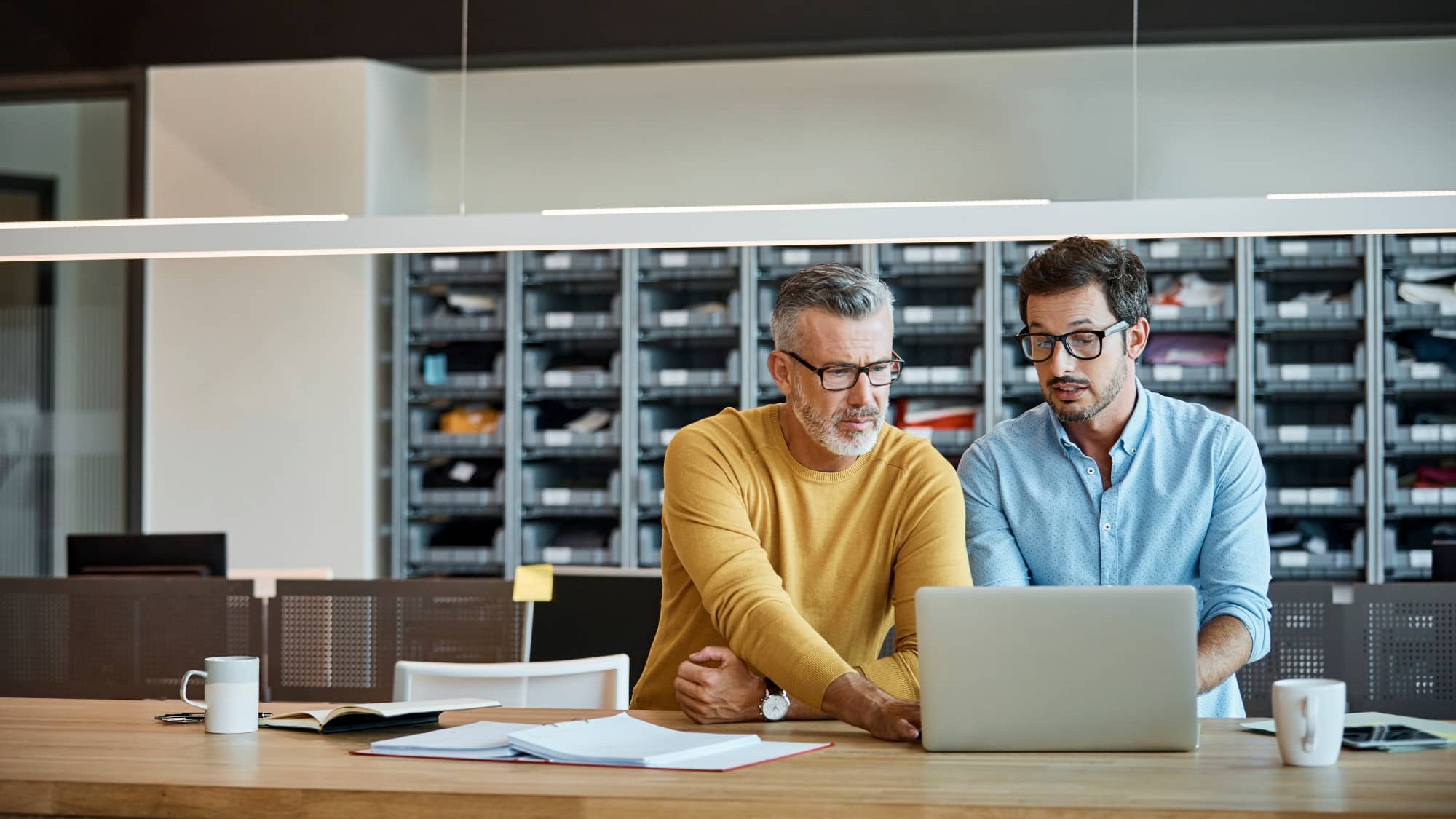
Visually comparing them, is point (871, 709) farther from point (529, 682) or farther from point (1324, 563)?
point (1324, 563)

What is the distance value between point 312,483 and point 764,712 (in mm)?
4459

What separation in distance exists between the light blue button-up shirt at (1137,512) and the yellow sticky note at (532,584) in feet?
3.81

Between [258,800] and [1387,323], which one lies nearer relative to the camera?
[258,800]

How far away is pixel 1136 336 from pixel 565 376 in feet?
12.2

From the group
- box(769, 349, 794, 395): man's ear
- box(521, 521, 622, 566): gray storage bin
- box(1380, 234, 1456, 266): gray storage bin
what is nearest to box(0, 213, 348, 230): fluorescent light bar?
box(769, 349, 794, 395): man's ear

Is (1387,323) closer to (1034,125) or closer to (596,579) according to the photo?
(1034,125)

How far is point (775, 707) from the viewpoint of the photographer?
1.98m

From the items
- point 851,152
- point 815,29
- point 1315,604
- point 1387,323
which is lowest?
point 1315,604

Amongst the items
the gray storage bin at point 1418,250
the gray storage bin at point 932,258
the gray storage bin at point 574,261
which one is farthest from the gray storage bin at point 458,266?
the gray storage bin at point 1418,250

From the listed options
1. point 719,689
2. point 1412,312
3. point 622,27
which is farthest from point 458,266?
point 719,689

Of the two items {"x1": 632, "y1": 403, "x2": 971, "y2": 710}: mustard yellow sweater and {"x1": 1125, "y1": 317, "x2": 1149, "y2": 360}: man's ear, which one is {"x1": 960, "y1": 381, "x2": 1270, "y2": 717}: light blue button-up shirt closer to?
{"x1": 1125, "y1": 317, "x2": 1149, "y2": 360}: man's ear

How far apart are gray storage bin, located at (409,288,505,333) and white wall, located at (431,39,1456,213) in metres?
0.55

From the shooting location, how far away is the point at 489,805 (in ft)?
4.97

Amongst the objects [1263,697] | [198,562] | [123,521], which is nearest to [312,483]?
[123,521]
